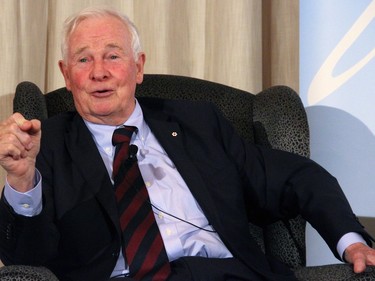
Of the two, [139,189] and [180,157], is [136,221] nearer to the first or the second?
[139,189]

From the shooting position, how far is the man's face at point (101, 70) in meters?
2.01

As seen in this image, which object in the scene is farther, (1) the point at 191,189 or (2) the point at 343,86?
(2) the point at 343,86

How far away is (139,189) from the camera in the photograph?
1.93m

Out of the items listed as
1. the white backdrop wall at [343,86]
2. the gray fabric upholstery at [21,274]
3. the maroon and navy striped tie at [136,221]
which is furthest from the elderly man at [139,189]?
the white backdrop wall at [343,86]

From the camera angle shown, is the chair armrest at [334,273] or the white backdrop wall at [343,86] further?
the white backdrop wall at [343,86]

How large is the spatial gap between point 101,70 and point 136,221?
405mm

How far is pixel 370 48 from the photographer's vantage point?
278 centimetres

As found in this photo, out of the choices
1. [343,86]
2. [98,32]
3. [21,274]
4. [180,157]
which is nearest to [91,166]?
[180,157]

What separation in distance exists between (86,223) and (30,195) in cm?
23

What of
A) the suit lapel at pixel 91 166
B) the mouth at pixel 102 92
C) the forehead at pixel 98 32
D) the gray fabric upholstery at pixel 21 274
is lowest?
the gray fabric upholstery at pixel 21 274

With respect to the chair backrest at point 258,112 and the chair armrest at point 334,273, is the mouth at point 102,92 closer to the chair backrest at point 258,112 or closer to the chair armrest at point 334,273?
the chair backrest at point 258,112

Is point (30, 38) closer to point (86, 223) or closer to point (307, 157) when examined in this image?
point (86, 223)

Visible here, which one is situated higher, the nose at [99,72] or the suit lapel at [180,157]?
the nose at [99,72]

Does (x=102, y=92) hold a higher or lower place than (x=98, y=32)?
lower
